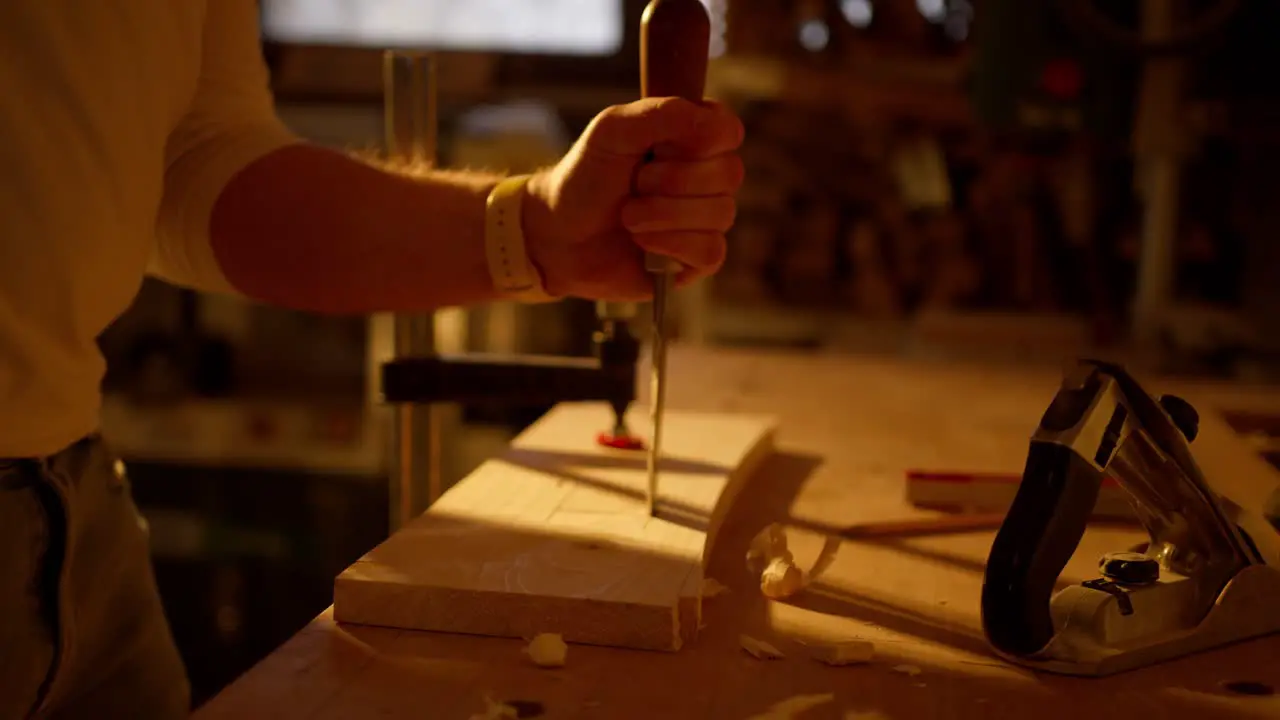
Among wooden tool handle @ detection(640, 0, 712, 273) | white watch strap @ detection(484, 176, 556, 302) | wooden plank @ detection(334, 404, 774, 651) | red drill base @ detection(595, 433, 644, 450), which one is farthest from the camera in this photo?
red drill base @ detection(595, 433, 644, 450)

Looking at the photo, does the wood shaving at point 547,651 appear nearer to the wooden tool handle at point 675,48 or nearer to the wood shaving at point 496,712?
the wood shaving at point 496,712

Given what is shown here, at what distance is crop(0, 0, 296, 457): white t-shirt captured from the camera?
2.71 ft

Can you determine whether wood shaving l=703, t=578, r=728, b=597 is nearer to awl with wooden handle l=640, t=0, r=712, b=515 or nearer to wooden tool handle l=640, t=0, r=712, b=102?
awl with wooden handle l=640, t=0, r=712, b=515

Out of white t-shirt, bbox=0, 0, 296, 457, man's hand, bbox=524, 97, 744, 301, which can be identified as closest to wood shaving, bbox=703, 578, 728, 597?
man's hand, bbox=524, 97, 744, 301

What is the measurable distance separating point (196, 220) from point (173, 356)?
2.13 metres

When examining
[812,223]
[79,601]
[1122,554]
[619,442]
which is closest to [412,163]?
[619,442]

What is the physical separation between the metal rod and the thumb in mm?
296

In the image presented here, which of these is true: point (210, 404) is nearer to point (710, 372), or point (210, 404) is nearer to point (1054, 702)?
point (710, 372)

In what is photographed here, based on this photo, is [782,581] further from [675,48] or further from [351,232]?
[351,232]

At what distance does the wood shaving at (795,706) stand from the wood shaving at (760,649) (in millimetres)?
50

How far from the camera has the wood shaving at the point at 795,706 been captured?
0.61m

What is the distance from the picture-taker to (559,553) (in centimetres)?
78

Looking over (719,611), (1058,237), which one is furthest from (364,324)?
(719,611)

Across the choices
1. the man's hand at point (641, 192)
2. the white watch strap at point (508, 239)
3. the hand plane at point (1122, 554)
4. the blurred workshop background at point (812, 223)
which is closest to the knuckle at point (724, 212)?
the man's hand at point (641, 192)
